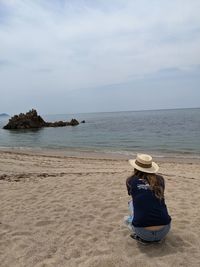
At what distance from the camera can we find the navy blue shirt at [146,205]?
5.23 meters

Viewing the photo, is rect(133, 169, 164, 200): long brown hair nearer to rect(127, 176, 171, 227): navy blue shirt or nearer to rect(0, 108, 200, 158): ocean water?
rect(127, 176, 171, 227): navy blue shirt

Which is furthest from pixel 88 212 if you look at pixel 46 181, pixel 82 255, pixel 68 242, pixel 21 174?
pixel 21 174

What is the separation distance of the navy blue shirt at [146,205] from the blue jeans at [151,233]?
0.09 m

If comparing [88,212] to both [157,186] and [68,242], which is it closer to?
[68,242]

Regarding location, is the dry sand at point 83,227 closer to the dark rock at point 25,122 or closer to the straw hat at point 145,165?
the straw hat at point 145,165

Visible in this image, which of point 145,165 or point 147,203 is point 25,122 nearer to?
point 145,165

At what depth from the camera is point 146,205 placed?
5.23 meters

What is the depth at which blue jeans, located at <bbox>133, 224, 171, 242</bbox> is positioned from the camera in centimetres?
534

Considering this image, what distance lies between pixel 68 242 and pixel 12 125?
197 ft

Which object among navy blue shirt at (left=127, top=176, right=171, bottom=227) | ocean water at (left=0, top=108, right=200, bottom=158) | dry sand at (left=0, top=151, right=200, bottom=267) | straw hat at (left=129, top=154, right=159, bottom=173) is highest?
straw hat at (left=129, top=154, right=159, bottom=173)

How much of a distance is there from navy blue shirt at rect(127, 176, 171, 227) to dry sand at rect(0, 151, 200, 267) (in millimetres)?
467

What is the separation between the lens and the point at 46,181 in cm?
1020

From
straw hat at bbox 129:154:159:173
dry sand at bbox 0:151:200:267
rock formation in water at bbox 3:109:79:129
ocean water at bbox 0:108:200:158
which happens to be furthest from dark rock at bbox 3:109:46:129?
straw hat at bbox 129:154:159:173

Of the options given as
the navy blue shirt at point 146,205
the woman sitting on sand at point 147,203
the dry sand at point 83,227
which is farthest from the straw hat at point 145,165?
the dry sand at point 83,227
